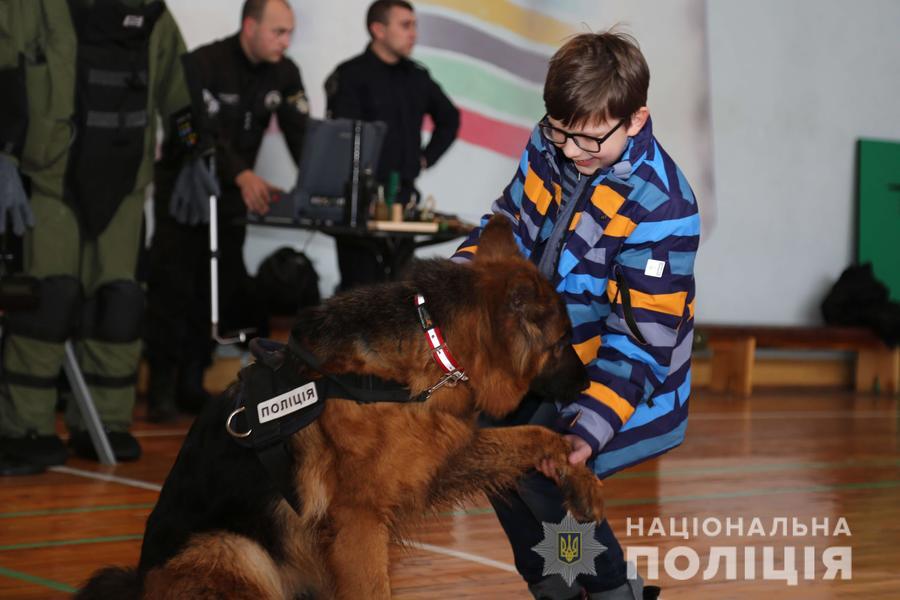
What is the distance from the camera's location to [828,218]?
11789 millimetres

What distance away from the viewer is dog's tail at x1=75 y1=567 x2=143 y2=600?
8.81ft

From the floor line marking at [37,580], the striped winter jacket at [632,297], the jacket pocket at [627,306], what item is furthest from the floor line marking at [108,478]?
the jacket pocket at [627,306]

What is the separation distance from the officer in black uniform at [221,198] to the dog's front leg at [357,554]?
4.62 metres

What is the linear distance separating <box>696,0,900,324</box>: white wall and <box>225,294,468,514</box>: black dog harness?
8550 mm

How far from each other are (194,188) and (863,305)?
24.1ft

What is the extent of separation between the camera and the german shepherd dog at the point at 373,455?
2.61 metres

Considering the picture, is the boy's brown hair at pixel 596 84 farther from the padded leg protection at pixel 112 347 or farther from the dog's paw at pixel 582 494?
the padded leg protection at pixel 112 347

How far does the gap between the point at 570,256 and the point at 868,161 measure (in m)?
9.98

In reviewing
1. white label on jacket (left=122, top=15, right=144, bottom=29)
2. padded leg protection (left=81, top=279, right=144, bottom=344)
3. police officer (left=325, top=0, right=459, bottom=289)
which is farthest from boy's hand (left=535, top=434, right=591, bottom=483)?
police officer (left=325, top=0, right=459, bottom=289)

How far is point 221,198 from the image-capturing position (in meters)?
7.28

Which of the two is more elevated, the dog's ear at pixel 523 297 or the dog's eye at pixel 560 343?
the dog's ear at pixel 523 297

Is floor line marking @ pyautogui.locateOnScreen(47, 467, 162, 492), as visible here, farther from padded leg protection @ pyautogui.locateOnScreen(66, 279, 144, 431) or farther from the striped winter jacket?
the striped winter jacket

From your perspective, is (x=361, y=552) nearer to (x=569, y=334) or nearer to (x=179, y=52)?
(x=569, y=334)

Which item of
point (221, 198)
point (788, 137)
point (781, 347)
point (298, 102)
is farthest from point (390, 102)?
point (788, 137)
